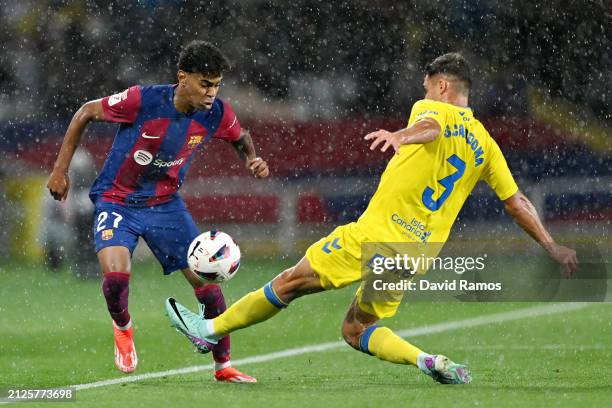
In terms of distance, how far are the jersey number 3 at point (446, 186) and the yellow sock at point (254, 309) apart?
2.90 feet

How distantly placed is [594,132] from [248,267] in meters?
5.74

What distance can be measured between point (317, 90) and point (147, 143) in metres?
11.1

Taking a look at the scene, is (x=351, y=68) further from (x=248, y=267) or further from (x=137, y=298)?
(x=137, y=298)

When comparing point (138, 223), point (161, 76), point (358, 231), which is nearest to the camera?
point (358, 231)

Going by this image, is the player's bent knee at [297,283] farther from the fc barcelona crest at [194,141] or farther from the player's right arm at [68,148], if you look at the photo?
the player's right arm at [68,148]

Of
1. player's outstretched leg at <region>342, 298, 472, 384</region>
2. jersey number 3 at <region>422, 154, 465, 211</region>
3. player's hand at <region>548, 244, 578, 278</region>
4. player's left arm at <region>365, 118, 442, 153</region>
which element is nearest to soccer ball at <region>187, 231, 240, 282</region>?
player's outstretched leg at <region>342, 298, 472, 384</region>

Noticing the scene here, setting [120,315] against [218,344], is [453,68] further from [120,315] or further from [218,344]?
[120,315]

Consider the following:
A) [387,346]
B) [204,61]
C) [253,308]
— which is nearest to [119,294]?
[253,308]

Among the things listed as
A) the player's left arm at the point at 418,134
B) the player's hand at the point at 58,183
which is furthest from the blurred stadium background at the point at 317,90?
the player's left arm at the point at 418,134

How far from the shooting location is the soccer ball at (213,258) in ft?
22.8

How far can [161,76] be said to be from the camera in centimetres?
1786

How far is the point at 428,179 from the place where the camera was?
21.4ft

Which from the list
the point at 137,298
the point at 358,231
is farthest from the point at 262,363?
the point at 137,298

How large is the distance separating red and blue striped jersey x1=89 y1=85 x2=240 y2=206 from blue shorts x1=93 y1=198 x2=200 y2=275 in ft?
0.18
